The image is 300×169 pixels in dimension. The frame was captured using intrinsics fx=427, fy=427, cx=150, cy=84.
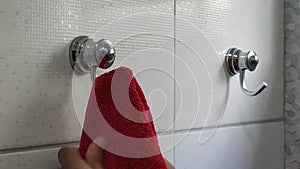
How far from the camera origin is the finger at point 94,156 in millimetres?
509

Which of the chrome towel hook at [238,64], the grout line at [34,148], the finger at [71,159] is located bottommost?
the finger at [71,159]

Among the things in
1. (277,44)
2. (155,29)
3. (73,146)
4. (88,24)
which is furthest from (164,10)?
(277,44)

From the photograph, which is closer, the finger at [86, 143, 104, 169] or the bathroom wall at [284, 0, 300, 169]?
the finger at [86, 143, 104, 169]

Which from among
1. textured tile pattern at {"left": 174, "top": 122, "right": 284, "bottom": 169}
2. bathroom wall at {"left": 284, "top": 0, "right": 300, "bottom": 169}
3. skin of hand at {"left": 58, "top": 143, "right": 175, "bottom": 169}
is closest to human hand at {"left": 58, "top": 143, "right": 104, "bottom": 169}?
skin of hand at {"left": 58, "top": 143, "right": 175, "bottom": 169}

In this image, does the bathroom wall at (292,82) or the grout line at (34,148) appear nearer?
the grout line at (34,148)

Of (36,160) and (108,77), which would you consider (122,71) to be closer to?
(108,77)

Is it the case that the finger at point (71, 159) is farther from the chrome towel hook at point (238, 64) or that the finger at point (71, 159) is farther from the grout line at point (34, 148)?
the chrome towel hook at point (238, 64)

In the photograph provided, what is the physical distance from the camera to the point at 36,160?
516mm

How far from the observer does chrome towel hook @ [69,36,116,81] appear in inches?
20.7

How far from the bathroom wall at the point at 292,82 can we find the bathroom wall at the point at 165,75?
0.06 feet

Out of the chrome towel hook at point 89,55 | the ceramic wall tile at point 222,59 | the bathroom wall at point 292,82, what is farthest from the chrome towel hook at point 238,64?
the chrome towel hook at point 89,55

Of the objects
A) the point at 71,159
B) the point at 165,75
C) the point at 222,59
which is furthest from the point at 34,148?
the point at 222,59

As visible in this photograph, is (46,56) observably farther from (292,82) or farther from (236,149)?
(292,82)

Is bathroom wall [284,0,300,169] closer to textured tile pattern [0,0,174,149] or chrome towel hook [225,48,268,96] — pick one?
chrome towel hook [225,48,268,96]
